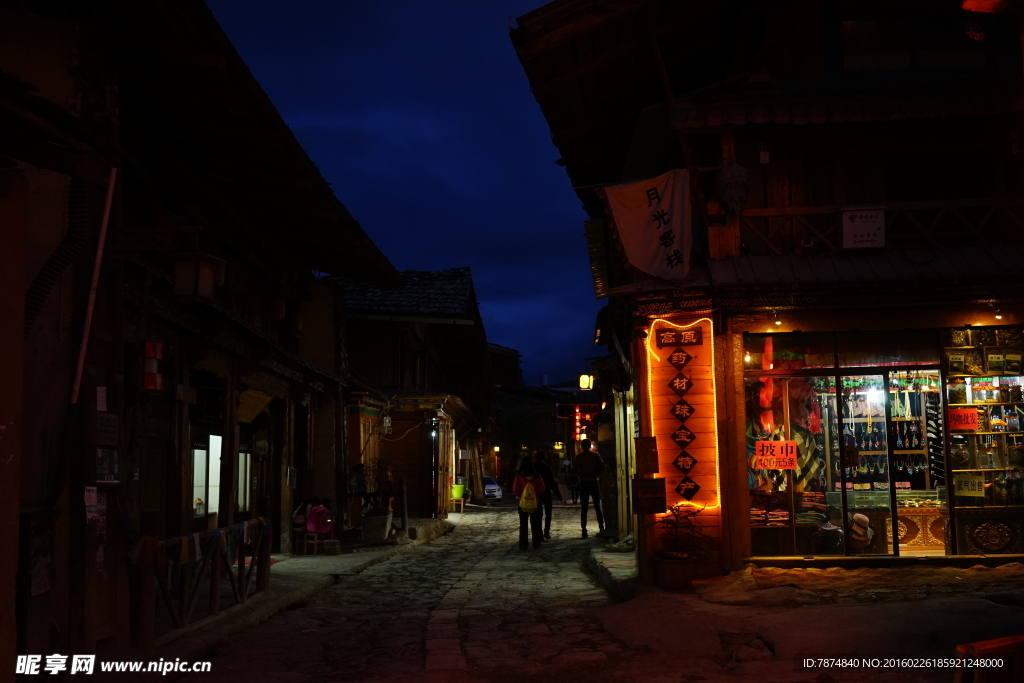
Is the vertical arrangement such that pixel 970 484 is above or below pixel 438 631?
above

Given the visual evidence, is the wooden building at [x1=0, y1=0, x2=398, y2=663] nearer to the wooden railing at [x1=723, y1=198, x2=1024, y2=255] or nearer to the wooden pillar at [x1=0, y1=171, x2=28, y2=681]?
the wooden pillar at [x1=0, y1=171, x2=28, y2=681]

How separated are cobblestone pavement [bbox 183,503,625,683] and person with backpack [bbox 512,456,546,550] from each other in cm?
208

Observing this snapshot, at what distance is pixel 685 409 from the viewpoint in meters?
12.1

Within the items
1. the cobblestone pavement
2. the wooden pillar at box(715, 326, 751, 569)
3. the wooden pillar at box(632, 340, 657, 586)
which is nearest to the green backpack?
the cobblestone pavement

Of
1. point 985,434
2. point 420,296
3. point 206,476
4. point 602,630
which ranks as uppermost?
point 420,296

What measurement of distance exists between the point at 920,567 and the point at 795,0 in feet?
28.2

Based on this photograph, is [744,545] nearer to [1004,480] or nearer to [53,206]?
[1004,480]

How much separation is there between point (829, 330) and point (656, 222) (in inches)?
114

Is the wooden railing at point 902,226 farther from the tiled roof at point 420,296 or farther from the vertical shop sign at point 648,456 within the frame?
the tiled roof at point 420,296

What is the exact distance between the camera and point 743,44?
14750 mm

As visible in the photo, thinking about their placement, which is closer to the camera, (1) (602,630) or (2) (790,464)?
(1) (602,630)

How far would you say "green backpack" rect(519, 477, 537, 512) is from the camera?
18.3 metres

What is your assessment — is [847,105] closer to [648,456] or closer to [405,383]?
[648,456]

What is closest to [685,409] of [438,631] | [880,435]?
[880,435]
